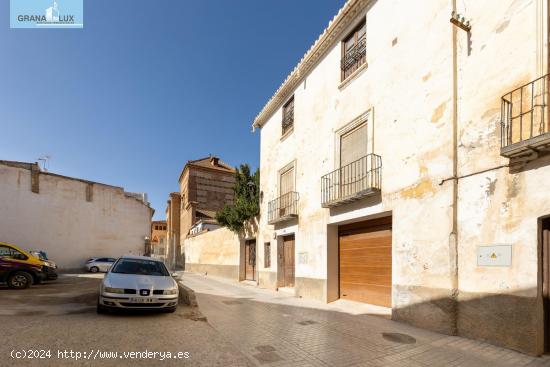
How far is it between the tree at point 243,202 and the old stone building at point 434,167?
5.41 metres

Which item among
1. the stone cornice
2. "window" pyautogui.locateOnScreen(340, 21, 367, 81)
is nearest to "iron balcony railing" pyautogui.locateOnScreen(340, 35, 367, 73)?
"window" pyautogui.locateOnScreen(340, 21, 367, 81)

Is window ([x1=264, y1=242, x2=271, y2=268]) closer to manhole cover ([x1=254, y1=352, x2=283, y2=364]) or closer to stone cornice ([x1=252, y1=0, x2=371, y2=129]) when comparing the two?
stone cornice ([x1=252, y1=0, x2=371, y2=129])

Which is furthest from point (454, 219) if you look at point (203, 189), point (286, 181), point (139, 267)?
point (203, 189)

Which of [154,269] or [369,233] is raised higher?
[369,233]

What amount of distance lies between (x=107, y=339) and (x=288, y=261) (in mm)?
8850

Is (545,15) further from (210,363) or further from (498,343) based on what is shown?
(210,363)

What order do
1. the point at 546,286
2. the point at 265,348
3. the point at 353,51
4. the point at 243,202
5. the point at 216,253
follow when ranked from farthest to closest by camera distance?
the point at 216,253 → the point at 243,202 → the point at 353,51 → the point at 265,348 → the point at 546,286

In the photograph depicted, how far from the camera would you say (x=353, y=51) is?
1045 centimetres

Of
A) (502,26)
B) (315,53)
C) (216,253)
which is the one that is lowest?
(216,253)

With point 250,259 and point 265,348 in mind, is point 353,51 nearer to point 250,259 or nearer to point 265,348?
point 265,348

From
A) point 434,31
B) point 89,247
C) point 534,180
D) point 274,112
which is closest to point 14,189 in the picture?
point 89,247

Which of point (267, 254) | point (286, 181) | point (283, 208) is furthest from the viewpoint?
point (267, 254)

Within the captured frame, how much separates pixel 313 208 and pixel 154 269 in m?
5.31

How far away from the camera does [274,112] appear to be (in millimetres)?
16094
